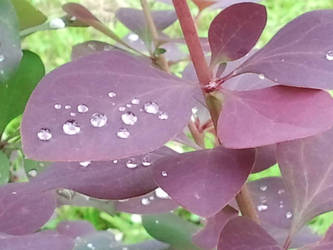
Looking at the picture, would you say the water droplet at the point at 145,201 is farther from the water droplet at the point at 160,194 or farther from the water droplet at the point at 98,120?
the water droplet at the point at 98,120

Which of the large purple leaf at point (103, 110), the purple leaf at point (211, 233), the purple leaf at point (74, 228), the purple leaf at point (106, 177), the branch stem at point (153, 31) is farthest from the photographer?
the purple leaf at point (74, 228)

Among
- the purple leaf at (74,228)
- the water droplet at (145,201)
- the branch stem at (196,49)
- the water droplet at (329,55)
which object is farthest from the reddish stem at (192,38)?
the purple leaf at (74,228)

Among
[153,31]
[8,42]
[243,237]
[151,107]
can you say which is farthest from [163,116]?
[153,31]

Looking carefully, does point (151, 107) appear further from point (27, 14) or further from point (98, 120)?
point (27, 14)

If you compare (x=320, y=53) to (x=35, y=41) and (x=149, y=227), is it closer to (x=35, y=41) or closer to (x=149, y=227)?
(x=149, y=227)

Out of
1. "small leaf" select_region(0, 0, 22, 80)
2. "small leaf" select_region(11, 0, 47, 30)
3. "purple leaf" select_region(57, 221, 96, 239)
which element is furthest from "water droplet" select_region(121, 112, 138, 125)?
"purple leaf" select_region(57, 221, 96, 239)

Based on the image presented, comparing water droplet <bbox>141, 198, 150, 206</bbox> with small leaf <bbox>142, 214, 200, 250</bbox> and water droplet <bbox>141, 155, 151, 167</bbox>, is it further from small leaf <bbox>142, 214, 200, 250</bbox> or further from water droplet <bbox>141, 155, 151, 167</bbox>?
water droplet <bbox>141, 155, 151, 167</bbox>
